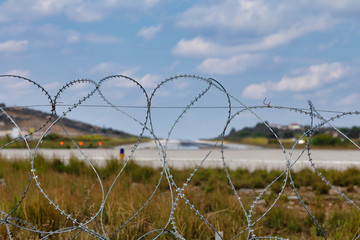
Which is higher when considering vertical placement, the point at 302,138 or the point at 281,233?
the point at 302,138

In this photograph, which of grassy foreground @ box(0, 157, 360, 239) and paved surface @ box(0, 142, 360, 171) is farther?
paved surface @ box(0, 142, 360, 171)

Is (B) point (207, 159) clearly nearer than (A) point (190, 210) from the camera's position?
No

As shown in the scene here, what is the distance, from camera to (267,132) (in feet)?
15.4

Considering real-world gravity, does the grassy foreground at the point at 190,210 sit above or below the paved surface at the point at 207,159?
below

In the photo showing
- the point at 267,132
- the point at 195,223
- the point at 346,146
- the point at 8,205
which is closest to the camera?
the point at 267,132

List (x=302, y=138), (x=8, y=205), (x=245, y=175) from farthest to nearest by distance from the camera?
(x=245, y=175), (x=8, y=205), (x=302, y=138)

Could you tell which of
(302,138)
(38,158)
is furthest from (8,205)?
(38,158)

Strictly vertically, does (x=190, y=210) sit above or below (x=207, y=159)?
below

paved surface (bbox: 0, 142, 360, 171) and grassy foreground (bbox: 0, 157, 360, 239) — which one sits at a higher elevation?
paved surface (bbox: 0, 142, 360, 171)

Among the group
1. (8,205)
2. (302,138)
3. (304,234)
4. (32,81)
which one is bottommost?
(304,234)

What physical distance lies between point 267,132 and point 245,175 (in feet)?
21.2

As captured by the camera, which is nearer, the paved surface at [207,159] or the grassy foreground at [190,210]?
the grassy foreground at [190,210]

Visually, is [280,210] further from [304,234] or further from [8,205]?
[8,205]

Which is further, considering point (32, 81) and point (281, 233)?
point (281, 233)
